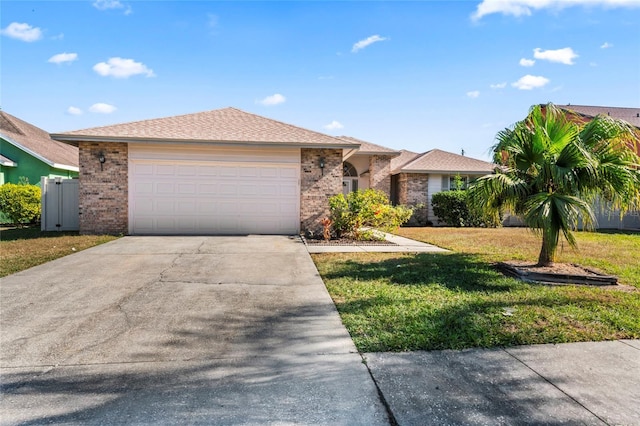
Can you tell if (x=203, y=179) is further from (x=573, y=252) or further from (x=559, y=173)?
(x=573, y=252)

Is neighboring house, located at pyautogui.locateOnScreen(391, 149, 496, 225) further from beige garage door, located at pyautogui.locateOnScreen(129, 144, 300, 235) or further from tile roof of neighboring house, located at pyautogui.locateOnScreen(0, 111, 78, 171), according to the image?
tile roof of neighboring house, located at pyautogui.locateOnScreen(0, 111, 78, 171)

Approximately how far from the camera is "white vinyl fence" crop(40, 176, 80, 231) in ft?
43.4

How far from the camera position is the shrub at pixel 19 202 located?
1470cm

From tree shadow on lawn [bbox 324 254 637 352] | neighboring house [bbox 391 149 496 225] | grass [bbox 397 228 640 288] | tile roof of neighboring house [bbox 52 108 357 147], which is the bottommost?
tree shadow on lawn [bbox 324 254 637 352]

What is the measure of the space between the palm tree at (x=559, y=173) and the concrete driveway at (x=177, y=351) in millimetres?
3811

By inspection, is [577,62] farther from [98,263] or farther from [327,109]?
[98,263]

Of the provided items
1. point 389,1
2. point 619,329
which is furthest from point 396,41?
point 619,329

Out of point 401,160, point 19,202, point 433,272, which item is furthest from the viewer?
point 401,160

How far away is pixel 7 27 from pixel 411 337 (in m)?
12.5

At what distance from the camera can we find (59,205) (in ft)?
43.9

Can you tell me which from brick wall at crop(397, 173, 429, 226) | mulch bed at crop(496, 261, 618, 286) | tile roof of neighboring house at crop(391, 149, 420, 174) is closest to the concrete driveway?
mulch bed at crop(496, 261, 618, 286)

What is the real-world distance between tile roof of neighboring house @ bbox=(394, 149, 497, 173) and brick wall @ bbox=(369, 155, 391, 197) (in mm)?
617

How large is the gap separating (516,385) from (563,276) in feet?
13.8

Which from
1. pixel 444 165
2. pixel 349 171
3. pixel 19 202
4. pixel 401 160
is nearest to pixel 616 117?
pixel 444 165
